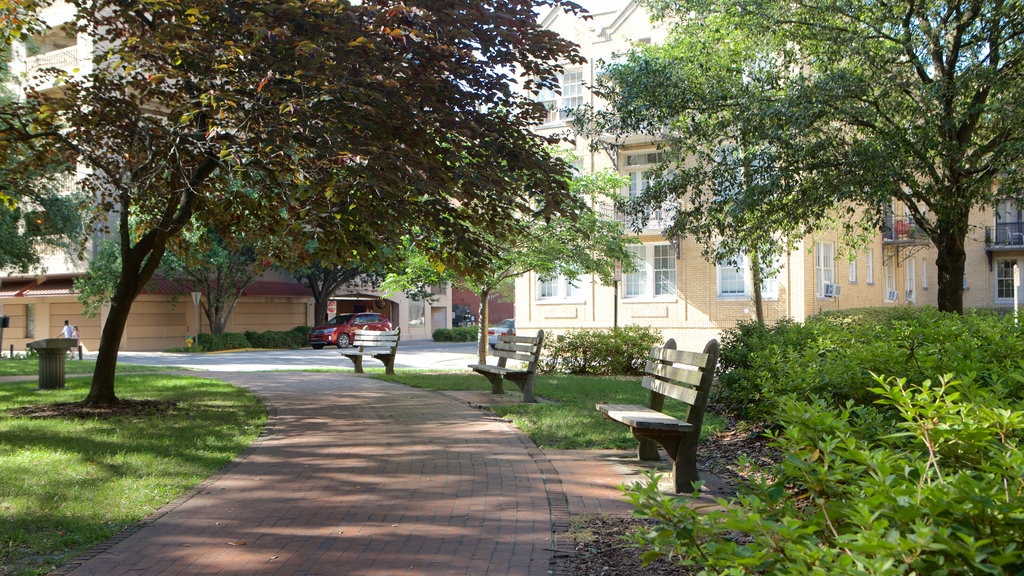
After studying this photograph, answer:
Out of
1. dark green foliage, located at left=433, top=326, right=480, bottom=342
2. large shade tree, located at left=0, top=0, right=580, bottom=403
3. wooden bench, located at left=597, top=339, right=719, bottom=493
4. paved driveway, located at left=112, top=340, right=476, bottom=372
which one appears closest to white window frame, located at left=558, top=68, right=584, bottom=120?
paved driveway, located at left=112, top=340, right=476, bottom=372

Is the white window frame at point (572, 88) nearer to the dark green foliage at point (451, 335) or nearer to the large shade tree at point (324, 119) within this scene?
the large shade tree at point (324, 119)

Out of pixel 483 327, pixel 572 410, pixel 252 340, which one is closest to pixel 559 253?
pixel 483 327

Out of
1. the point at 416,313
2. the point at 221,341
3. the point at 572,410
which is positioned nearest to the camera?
the point at 572,410

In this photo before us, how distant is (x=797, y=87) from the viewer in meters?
12.3

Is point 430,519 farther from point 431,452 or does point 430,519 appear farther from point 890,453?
point 890,453

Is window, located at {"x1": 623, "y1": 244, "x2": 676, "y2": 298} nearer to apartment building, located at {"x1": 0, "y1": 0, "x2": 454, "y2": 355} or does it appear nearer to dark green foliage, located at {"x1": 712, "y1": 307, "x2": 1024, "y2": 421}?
dark green foliage, located at {"x1": 712, "y1": 307, "x2": 1024, "y2": 421}

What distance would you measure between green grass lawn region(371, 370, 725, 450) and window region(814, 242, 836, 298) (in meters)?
13.8

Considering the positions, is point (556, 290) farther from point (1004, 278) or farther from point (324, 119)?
point (1004, 278)

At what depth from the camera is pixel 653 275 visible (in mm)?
31031

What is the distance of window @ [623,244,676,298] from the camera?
30641 mm

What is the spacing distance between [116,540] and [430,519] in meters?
1.92

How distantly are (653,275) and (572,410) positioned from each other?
818 inches

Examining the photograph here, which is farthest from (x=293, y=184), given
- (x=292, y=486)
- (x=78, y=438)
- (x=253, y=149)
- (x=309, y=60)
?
(x=292, y=486)

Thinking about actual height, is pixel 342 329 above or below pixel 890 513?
below
